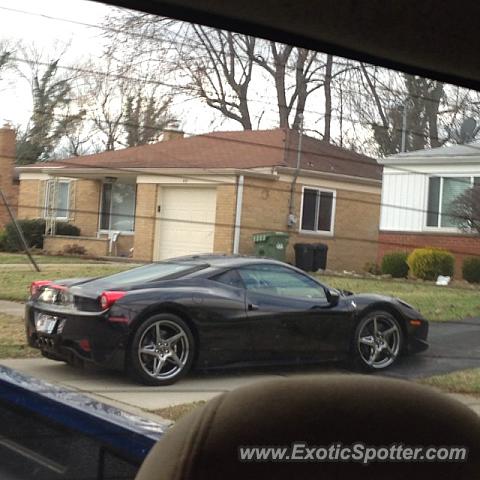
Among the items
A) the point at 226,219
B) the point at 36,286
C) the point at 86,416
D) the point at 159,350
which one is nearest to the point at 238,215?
the point at 226,219

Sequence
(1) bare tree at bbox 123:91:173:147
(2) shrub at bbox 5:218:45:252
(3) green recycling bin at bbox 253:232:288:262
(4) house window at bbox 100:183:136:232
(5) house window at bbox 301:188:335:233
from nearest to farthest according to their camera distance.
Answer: (1) bare tree at bbox 123:91:173:147 < (2) shrub at bbox 5:218:45:252 < (4) house window at bbox 100:183:136:232 < (3) green recycling bin at bbox 253:232:288:262 < (5) house window at bbox 301:188:335:233

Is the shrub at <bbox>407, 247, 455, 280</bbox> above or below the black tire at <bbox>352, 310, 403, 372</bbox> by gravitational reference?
above

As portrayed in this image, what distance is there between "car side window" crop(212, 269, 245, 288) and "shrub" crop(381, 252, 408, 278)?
2.43ft

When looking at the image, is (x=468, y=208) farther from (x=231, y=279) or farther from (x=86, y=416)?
(x=86, y=416)

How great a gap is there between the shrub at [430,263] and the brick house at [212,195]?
0.87 ft

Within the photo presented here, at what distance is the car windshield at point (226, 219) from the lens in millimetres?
2686

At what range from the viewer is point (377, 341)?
3361 millimetres

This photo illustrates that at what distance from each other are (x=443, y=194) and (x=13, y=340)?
6.43 feet

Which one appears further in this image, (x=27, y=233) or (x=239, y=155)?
(x=239, y=155)

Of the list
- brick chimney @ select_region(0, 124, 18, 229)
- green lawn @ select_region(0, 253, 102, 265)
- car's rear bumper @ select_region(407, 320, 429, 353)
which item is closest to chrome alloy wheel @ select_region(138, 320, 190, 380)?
green lawn @ select_region(0, 253, 102, 265)

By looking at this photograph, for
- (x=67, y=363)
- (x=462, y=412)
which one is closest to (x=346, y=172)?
(x=67, y=363)

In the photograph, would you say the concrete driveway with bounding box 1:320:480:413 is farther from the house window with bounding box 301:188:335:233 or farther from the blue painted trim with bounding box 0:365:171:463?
the house window with bounding box 301:188:335:233

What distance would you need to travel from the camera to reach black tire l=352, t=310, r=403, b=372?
10.7 ft

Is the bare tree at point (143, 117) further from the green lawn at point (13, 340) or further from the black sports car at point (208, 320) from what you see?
the green lawn at point (13, 340)
